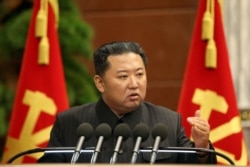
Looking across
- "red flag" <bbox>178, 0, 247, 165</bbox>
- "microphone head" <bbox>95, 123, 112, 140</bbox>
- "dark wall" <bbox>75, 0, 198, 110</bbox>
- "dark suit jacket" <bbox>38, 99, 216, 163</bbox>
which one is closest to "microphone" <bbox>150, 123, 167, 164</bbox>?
"microphone head" <bbox>95, 123, 112, 140</bbox>

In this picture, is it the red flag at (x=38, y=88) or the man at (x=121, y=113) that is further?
the red flag at (x=38, y=88)

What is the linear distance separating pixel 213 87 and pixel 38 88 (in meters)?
1.17

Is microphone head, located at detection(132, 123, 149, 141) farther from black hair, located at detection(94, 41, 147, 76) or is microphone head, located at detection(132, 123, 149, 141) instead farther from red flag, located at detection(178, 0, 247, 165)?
red flag, located at detection(178, 0, 247, 165)

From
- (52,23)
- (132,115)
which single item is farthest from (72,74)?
(132,115)

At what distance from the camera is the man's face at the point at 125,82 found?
6.01 meters

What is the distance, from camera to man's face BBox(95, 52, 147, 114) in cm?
601

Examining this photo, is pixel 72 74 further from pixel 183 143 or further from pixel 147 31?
pixel 183 143

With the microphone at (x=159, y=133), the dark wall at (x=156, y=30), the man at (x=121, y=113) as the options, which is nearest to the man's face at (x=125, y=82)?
the man at (x=121, y=113)

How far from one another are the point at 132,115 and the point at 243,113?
10.8 feet

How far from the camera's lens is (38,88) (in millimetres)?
8266

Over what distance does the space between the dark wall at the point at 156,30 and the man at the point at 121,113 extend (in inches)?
159

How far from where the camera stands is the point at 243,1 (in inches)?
377

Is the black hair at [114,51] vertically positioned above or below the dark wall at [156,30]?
below

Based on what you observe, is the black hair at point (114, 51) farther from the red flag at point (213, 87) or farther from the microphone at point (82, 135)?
the red flag at point (213, 87)
